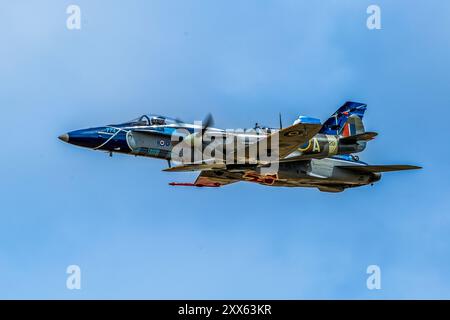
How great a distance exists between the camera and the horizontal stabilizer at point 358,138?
46.9 meters

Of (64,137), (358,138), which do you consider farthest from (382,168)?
(64,137)

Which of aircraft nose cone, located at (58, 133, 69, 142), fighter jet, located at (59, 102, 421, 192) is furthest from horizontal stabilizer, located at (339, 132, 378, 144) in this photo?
aircraft nose cone, located at (58, 133, 69, 142)

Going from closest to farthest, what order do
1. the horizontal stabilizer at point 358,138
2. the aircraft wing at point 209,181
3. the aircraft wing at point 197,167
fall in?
the aircraft wing at point 197,167, the horizontal stabilizer at point 358,138, the aircraft wing at point 209,181

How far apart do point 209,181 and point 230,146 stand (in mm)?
4664

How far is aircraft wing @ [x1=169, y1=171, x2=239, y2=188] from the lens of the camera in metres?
50.7

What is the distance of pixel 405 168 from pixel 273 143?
8.86 metres

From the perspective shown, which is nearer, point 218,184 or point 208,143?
point 208,143

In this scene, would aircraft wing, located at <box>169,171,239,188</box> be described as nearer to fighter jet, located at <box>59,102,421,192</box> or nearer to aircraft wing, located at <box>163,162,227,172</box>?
fighter jet, located at <box>59,102,421,192</box>

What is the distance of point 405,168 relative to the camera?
168 ft

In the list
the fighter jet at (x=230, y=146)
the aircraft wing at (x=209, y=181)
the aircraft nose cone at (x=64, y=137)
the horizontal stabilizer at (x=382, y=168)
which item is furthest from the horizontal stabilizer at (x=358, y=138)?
the aircraft nose cone at (x=64, y=137)

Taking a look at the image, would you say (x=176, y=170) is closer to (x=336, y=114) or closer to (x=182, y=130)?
(x=182, y=130)

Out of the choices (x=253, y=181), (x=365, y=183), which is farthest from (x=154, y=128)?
(x=365, y=183)

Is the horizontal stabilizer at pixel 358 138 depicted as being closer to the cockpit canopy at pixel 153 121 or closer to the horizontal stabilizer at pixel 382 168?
the horizontal stabilizer at pixel 382 168

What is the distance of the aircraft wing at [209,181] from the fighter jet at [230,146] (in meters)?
0.08
